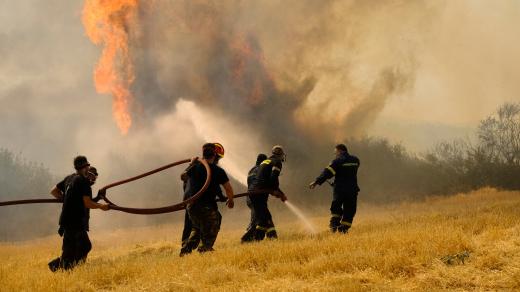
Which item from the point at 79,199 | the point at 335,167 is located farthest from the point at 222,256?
the point at 335,167

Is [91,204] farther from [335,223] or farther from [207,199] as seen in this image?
[335,223]

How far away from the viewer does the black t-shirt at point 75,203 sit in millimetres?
8914

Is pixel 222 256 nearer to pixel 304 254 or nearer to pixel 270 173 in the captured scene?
pixel 304 254

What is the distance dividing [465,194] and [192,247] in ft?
94.2

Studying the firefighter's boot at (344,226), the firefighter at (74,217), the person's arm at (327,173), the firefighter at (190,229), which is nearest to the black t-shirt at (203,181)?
the firefighter at (190,229)

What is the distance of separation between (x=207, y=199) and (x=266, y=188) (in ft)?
8.41

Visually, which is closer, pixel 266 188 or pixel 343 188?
pixel 266 188

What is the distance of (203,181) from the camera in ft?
31.8

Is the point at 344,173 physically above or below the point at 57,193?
above

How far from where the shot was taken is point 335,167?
12.2 metres

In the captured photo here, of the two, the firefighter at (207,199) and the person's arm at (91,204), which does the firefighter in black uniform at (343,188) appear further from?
the person's arm at (91,204)

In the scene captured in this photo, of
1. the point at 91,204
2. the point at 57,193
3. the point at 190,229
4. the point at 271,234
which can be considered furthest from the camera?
the point at 271,234

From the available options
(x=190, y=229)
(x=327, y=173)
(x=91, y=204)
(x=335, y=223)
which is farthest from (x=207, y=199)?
(x=335, y=223)

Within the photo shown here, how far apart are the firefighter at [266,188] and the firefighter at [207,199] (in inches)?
86.6
